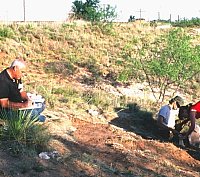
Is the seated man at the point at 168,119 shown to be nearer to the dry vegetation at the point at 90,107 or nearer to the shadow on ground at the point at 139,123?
the shadow on ground at the point at 139,123

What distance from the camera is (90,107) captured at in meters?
10.7

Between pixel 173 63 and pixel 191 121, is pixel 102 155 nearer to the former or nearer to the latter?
pixel 191 121

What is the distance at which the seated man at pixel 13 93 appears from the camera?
7400 millimetres

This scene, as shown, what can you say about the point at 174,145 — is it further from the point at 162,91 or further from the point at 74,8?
the point at 74,8

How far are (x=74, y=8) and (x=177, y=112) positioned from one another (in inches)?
961

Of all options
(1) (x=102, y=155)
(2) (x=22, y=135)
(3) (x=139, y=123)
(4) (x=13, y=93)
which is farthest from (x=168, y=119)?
(2) (x=22, y=135)

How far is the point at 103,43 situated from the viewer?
19188 mm

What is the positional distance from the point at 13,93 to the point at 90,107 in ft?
10.9

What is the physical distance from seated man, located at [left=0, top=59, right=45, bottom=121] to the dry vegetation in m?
0.62

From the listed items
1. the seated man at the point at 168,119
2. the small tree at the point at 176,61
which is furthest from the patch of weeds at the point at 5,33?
the seated man at the point at 168,119

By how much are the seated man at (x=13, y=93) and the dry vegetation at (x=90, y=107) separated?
617mm

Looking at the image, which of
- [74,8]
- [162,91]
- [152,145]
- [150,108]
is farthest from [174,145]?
[74,8]

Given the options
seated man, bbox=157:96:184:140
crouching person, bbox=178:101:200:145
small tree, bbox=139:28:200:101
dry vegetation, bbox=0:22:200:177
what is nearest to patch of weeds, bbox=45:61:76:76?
dry vegetation, bbox=0:22:200:177

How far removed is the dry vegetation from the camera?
6.57m
